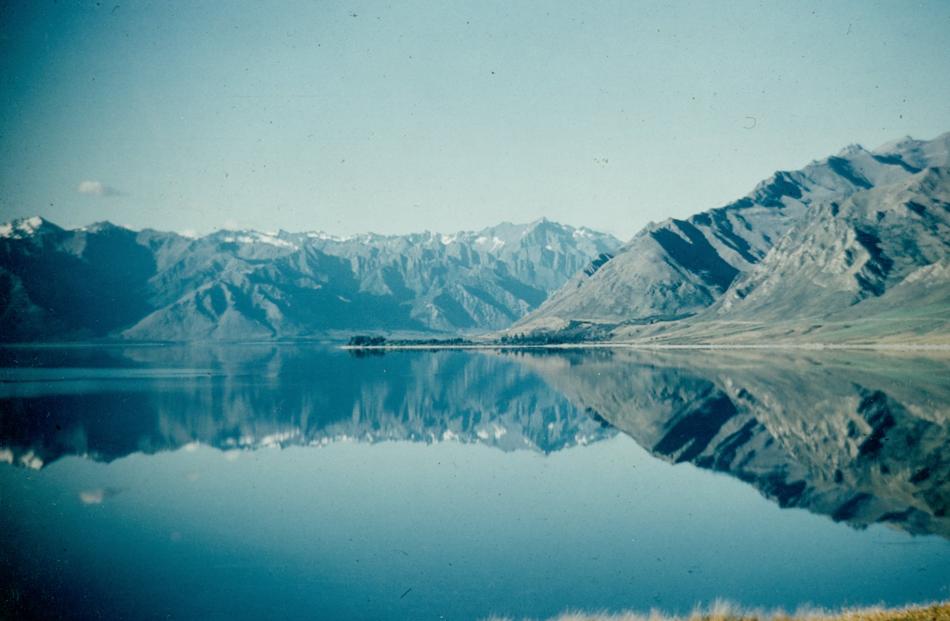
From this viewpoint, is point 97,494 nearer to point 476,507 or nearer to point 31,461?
point 31,461

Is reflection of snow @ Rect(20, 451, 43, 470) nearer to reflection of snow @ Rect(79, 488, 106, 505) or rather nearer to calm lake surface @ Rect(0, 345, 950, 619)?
calm lake surface @ Rect(0, 345, 950, 619)

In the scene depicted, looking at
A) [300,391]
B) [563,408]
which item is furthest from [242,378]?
[563,408]

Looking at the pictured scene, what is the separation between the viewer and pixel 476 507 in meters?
55.7

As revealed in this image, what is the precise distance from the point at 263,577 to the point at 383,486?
24882mm

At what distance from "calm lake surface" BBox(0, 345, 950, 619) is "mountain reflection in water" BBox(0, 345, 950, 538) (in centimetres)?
55

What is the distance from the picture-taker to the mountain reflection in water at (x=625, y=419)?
62.7m

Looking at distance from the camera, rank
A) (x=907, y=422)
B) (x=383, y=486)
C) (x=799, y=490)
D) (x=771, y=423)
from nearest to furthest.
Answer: (x=799, y=490) < (x=383, y=486) < (x=907, y=422) < (x=771, y=423)

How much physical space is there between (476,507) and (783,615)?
27944mm

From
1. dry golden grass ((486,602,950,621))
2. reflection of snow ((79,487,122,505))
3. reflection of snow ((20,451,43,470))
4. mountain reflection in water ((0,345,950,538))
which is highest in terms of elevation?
dry golden grass ((486,602,950,621))

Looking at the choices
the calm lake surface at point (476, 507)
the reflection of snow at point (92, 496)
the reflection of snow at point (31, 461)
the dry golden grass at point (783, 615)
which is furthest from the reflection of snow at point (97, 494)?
the dry golden grass at point (783, 615)

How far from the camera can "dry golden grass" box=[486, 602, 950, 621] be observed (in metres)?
27.7

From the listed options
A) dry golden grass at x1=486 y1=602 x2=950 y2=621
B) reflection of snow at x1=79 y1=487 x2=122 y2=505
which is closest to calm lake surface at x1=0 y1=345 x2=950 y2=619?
reflection of snow at x1=79 y1=487 x2=122 y2=505

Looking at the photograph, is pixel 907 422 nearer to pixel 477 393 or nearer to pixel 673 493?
pixel 673 493

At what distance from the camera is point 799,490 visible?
194 ft
